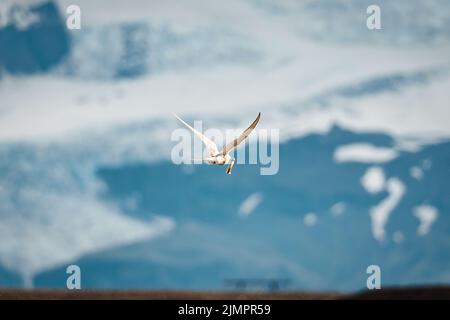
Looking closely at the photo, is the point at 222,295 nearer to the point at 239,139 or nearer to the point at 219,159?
the point at 219,159

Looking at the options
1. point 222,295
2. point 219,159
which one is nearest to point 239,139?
point 219,159

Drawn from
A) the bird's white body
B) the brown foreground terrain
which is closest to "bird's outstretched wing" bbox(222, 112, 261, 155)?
the bird's white body

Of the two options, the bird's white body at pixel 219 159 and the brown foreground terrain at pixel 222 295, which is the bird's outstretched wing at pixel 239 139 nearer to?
the bird's white body at pixel 219 159

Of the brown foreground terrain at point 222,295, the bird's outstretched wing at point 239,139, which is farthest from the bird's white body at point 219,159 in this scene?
the brown foreground terrain at point 222,295

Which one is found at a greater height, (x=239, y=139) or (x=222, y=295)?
(x=239, y=139)

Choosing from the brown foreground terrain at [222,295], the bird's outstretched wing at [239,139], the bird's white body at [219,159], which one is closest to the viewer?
the bird's outstretched wing at [239,139]

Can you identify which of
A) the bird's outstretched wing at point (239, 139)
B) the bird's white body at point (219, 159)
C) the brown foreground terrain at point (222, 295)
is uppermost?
the bird's outstretched wing at point (239, 139)

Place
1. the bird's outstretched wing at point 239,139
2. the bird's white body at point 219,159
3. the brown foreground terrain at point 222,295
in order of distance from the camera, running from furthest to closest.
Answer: the bird's white body at point 219,159
the brown foreground terrain at point 222,295
the bird's outstretched wing at point 239,139

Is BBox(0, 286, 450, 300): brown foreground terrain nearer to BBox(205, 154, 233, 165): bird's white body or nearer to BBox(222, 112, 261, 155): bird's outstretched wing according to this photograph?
BBox(205, 154, 233, 165): bird's white body
